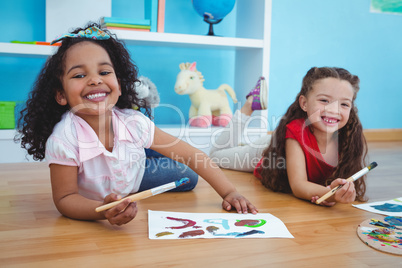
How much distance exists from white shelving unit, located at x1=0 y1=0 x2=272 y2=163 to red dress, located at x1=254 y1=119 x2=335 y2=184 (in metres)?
0.79

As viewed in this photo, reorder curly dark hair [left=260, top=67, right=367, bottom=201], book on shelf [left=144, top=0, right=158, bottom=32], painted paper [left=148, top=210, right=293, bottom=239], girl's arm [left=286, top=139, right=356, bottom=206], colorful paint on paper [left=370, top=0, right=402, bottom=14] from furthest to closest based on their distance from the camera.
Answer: colorful paint on paper [left=370, top=0, right=402, bottom=14] < book on shelf [left=144, top=0, right=158, bottom=32] < curly dark hair [left=260, top=67, right=367, bottom=201] < girl's arm [left=286, top=139, right=356, bottom=206] < painted paper [left=148, top=210, right=293, bottom=239]

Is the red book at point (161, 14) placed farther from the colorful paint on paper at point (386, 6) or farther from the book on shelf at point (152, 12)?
the colorful paint on paper at point (386, 6)

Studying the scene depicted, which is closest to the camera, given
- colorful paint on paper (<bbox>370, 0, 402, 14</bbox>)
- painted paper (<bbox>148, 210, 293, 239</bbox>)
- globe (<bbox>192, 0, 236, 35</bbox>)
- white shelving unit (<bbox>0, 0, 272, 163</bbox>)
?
painted paper (<bbox>148, 210, 293, 239</bbox>)

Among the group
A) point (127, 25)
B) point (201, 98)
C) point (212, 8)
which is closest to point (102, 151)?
point (127, 25)

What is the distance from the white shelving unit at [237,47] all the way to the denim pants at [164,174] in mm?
650

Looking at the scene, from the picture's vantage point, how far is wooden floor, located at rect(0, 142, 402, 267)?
0.77 metres

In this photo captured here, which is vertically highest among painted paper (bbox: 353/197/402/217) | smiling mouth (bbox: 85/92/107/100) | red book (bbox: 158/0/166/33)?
red book (bbox: 158/0/166/33)

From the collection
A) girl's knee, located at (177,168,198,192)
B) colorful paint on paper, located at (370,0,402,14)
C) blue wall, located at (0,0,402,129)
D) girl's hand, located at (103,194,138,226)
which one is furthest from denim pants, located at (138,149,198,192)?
colorful paint on paper, located at (370,0,402,14)

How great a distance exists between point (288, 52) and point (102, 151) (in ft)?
5.67

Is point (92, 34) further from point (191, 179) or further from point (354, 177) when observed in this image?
point (354, 177)

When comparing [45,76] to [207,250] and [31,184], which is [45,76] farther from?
[207,250]

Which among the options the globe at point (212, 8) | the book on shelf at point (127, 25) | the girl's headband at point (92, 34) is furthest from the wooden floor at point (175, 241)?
the globe at point (212, 8)

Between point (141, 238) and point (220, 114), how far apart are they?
138cm

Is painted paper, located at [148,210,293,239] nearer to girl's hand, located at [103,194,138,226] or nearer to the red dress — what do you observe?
girl's hand, located at [103,194,138,226]
